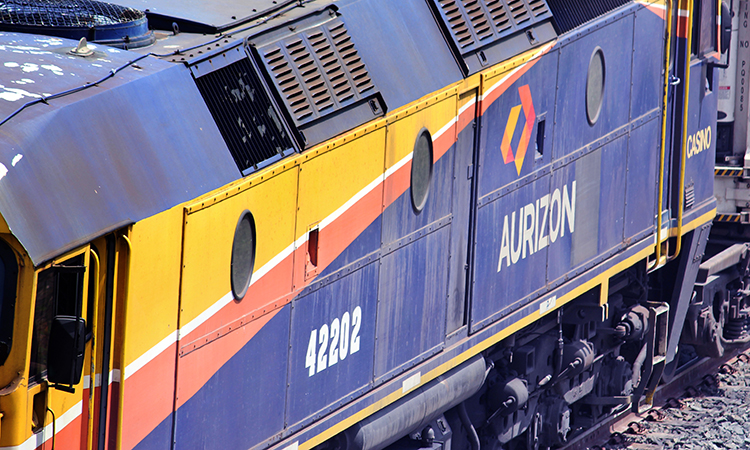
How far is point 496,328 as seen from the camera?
29.2ft

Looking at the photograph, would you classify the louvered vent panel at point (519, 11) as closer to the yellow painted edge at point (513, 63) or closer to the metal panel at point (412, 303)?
the yellow painted edge at point (513, 63)

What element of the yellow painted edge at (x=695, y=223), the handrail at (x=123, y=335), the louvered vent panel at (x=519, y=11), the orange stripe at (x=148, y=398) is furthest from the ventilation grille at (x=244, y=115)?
the yellow painted edge at (x=695, y=223)

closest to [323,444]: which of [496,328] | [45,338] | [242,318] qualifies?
[242,318]

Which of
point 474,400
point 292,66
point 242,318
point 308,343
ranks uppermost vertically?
point 292,66

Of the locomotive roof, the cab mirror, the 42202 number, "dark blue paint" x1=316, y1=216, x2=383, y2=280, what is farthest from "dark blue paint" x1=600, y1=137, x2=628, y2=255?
the cab mirror

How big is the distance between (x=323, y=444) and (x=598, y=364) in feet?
15.7

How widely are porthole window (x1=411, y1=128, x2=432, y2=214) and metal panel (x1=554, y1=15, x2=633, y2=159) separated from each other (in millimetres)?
1825

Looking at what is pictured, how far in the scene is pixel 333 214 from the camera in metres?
6.91

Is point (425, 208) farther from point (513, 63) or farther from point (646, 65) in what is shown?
point (646, 65)

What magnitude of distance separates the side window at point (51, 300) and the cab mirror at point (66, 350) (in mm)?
113

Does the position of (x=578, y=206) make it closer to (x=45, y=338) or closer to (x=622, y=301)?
(x=622, y=301)

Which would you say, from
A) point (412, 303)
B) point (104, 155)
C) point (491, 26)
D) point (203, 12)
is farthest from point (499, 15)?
point (104, 155)

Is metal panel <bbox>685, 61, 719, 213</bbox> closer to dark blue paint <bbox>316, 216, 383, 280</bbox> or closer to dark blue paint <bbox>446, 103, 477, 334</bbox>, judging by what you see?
dark blue paint <bbox>446, 103, 477, 334</bbox>

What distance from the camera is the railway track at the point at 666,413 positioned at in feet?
38.9
